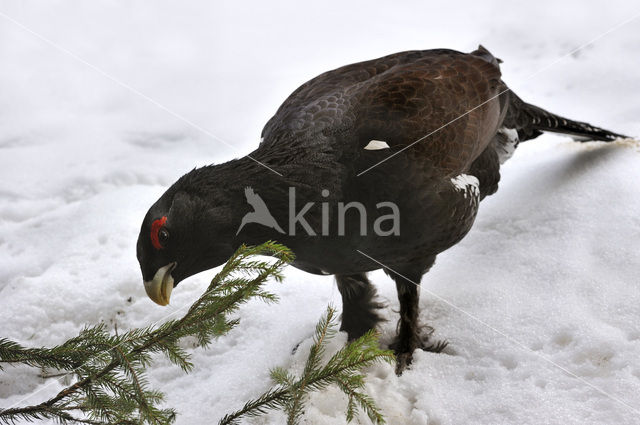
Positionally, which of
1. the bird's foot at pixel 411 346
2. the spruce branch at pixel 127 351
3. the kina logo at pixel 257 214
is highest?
the kina logo at pixel 257 214

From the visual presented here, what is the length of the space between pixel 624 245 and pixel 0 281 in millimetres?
A: 3534

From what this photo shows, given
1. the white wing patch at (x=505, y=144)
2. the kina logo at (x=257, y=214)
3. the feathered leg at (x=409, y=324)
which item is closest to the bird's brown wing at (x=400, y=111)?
the kina logo at (x=257, y=214)

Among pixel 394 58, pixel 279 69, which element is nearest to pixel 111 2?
pixel 279 69

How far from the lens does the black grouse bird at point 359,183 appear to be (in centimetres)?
239

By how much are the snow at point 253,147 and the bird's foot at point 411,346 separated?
0.26ft

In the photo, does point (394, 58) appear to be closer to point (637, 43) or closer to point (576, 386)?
point (576, 386)

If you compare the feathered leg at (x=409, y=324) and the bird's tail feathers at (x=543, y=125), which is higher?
the bird's tail feathers at (x=543, y=125)

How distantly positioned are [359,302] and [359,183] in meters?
0.94

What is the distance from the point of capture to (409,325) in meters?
3.10
